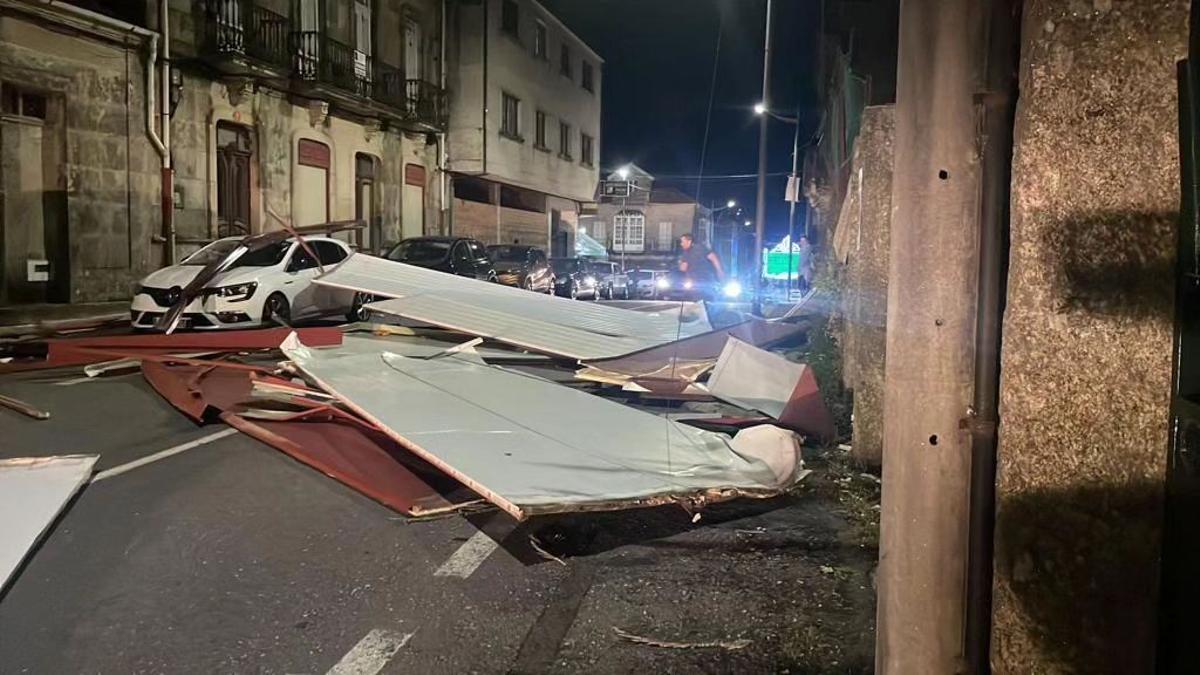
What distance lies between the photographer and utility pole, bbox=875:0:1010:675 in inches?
80.7

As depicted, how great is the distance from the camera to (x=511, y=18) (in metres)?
32.7

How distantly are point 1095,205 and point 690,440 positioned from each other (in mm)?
3699

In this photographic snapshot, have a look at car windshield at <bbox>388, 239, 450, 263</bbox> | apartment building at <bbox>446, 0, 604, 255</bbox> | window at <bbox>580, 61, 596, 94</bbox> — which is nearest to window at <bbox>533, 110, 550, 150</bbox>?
apartment building at <bbox>446, 0, 604, 255</bbox>

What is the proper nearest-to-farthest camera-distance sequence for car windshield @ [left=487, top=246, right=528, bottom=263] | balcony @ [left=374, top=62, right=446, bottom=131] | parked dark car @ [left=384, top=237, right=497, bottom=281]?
parked dark car @ [left=384, top=237, right=497, bottom=281] < car windshield @ [left=487, top=246, right=528, bottom=263] < balcony @ [left=374, top=62, right=446, bottom=131]

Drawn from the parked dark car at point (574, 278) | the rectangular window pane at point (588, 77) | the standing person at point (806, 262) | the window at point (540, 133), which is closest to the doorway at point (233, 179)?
the parked dark car at point (574, 278)

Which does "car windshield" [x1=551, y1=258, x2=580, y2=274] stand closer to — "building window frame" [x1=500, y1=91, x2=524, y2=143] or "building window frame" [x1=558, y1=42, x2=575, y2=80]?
"building window frame" [x1=500, y1=91, x2=524, y2=143]

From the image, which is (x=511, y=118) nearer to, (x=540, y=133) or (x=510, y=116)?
(x=510, y=116)

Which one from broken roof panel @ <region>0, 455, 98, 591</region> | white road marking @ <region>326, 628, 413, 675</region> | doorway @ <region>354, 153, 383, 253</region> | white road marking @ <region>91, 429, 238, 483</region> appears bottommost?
white road marking @ <region>326, 628, 413, 675</region>

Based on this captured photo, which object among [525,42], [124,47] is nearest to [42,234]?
[124,47]

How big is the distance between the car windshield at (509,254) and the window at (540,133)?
1248 centimetres

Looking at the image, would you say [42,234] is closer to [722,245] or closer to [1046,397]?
[1046,397]

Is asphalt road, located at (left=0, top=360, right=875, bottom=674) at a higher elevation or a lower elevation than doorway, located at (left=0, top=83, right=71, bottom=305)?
lower

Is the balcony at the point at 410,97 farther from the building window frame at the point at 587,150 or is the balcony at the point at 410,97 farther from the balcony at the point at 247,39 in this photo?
the building window frame at the point at 587,150

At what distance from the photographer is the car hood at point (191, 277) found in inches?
489
